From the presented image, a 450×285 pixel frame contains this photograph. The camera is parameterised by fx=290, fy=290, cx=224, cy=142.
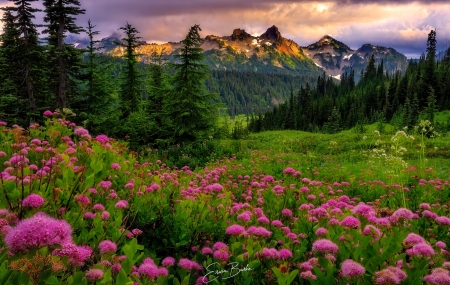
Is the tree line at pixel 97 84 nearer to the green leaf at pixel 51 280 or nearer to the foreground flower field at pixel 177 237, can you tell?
the foreground flower field at pixel 177 237

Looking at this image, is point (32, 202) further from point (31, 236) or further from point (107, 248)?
point (31, 236)

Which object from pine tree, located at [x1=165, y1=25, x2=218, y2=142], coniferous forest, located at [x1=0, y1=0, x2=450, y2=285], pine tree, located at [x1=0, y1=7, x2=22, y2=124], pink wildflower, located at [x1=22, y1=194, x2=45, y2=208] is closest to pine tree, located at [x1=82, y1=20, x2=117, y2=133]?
pine tree, located at [x1=0, y1=7, x2=22, y2=124]

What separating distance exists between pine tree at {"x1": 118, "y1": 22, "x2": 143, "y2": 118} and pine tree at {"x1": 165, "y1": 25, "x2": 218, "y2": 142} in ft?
25.4

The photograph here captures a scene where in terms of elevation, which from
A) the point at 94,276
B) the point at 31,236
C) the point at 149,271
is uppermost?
the point at 31,236

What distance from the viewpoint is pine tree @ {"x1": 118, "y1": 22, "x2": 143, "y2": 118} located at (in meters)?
25.2

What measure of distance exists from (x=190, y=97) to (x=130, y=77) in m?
10.2

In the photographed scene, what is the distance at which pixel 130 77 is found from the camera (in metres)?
26.1

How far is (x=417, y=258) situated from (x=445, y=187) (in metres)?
6.12

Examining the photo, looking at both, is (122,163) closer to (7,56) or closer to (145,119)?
(145,119)

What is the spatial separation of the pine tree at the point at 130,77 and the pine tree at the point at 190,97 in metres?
7.75

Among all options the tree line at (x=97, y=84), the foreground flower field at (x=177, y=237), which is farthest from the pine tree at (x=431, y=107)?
the foreground flower field at (x=177, y=237)

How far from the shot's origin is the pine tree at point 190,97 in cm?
1856

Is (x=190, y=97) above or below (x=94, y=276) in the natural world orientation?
above

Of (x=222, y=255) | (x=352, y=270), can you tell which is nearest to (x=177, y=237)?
(x=222, y=255)
